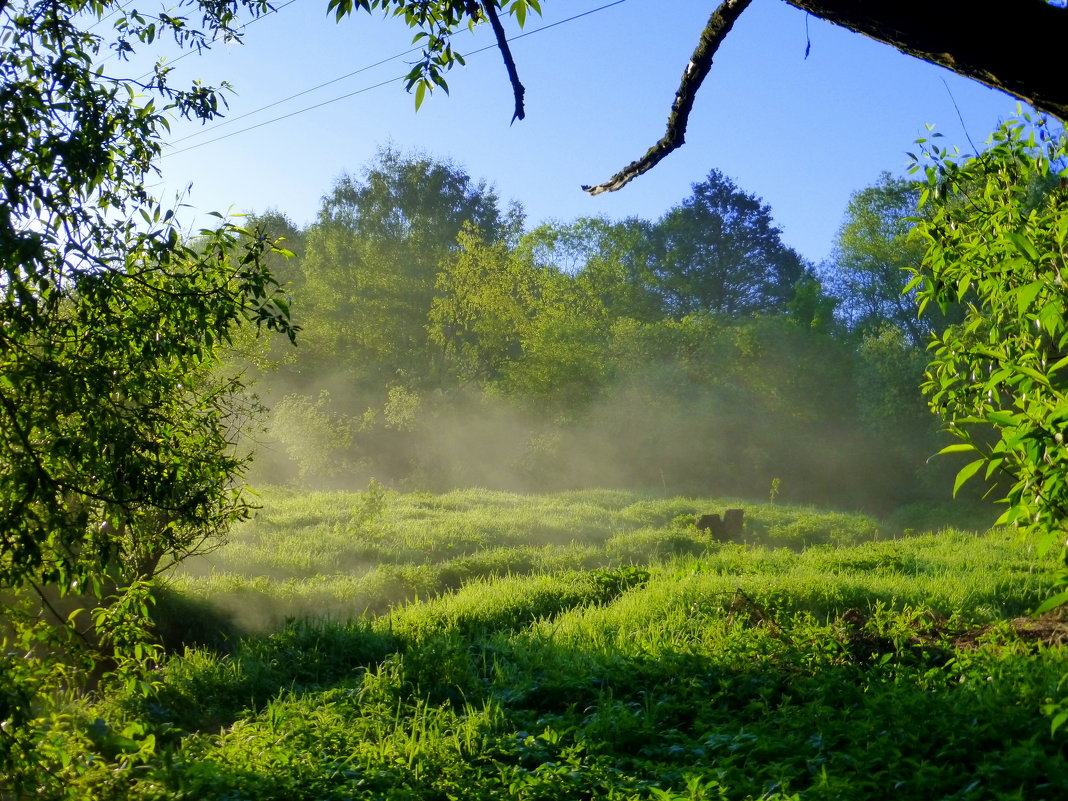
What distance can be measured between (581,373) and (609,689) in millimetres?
26549

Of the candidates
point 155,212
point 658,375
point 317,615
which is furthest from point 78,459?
point 658,375

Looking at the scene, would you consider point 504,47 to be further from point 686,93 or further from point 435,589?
point 435,589

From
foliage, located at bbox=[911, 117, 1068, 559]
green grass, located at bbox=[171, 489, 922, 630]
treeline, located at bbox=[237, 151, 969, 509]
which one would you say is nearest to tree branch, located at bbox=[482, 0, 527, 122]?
foliage, located at bbox=[911, 117, 1068, 559]

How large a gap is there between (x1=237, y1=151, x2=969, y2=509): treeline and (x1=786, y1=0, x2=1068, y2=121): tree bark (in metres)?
25.1

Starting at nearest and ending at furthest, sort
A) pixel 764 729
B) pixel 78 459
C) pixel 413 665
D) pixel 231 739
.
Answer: pixel 78 459 → pixel 764 729 → pixel 231 739 → pixel 413 665

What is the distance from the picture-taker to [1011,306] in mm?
3771

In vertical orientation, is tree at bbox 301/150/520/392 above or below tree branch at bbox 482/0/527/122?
above

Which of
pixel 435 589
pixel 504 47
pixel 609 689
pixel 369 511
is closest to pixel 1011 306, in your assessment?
pixel 504 47

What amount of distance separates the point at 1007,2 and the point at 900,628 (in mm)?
4992

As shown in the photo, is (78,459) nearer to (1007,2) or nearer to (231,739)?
(231,739)

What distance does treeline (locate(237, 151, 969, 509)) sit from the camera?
103ft

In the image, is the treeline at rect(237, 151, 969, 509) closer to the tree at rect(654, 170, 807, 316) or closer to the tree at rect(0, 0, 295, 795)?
the tree at rect(654, 170, 807, 316)

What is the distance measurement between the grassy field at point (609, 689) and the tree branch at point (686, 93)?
253 cm

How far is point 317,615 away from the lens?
981 centimetres
